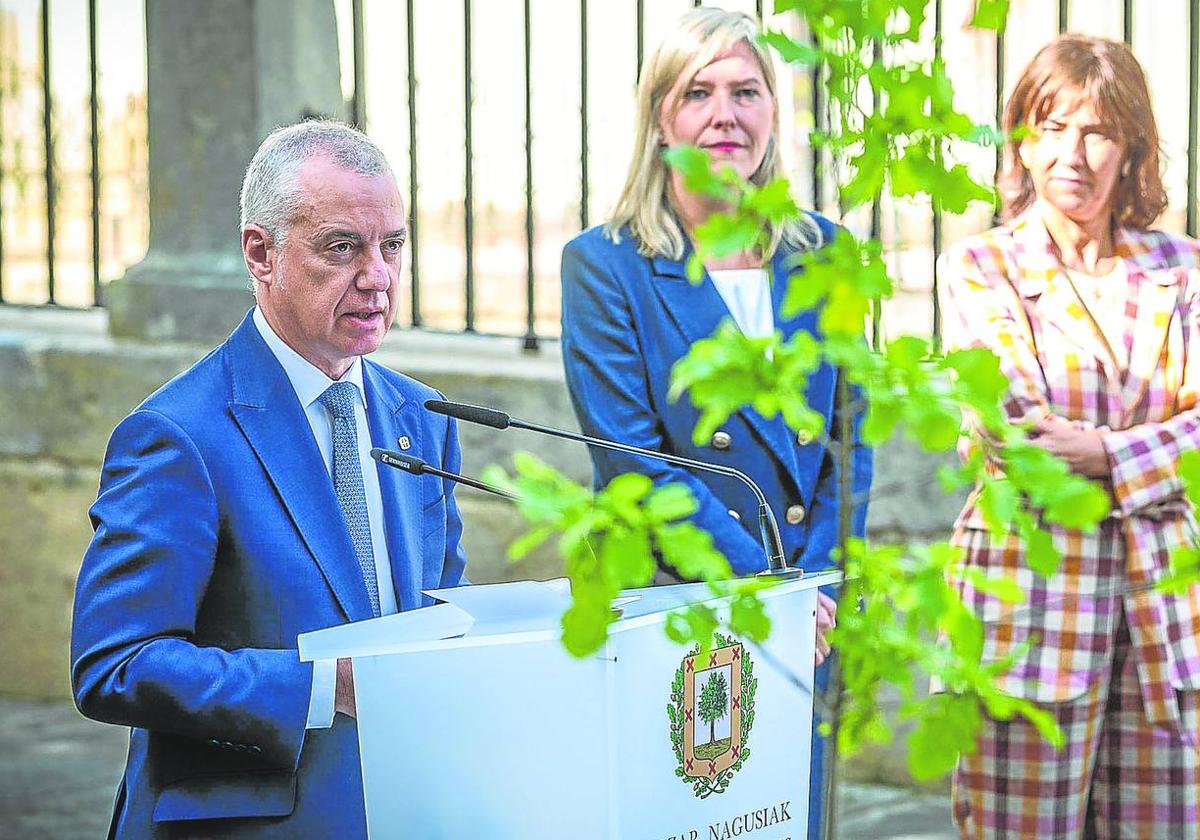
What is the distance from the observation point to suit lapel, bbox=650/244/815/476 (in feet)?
10.9

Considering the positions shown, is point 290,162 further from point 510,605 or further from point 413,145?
point 413,145

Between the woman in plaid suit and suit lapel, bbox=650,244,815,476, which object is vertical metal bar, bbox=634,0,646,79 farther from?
suit lapel, bbox=650,244,815,476

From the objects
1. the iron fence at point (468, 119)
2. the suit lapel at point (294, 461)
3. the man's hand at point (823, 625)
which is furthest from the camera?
the iron fence at point (468, 119)

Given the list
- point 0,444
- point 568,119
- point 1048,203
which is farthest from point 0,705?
point 1048,203

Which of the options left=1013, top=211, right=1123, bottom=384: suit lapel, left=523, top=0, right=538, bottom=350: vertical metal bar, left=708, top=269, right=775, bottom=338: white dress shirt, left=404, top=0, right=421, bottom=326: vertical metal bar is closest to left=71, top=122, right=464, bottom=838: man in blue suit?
left=708, top=269, right=775, bottom=338: white dress shirt

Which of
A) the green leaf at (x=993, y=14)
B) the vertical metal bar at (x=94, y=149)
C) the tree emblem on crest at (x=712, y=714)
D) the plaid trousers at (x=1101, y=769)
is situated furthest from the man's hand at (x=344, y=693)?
the vertical metal bar at (x=94, y=149)

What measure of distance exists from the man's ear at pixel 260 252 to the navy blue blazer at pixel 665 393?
99 cm

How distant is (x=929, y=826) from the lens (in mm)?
4914

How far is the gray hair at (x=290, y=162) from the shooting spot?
234 centimetres

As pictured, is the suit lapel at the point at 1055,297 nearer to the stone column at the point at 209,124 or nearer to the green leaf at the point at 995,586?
the green leaf at the point at 995,586

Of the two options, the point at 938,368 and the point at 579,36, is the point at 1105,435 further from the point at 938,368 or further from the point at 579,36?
the point at 579,36

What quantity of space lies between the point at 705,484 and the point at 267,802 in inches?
51.1

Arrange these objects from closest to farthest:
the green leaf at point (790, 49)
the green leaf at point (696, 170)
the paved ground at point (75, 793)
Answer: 1. the green leaf at point (696, 170)
2. the green leaf at point (790, 49)
3. the paved ground at point (75, 793)

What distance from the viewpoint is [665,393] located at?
3.30 m
